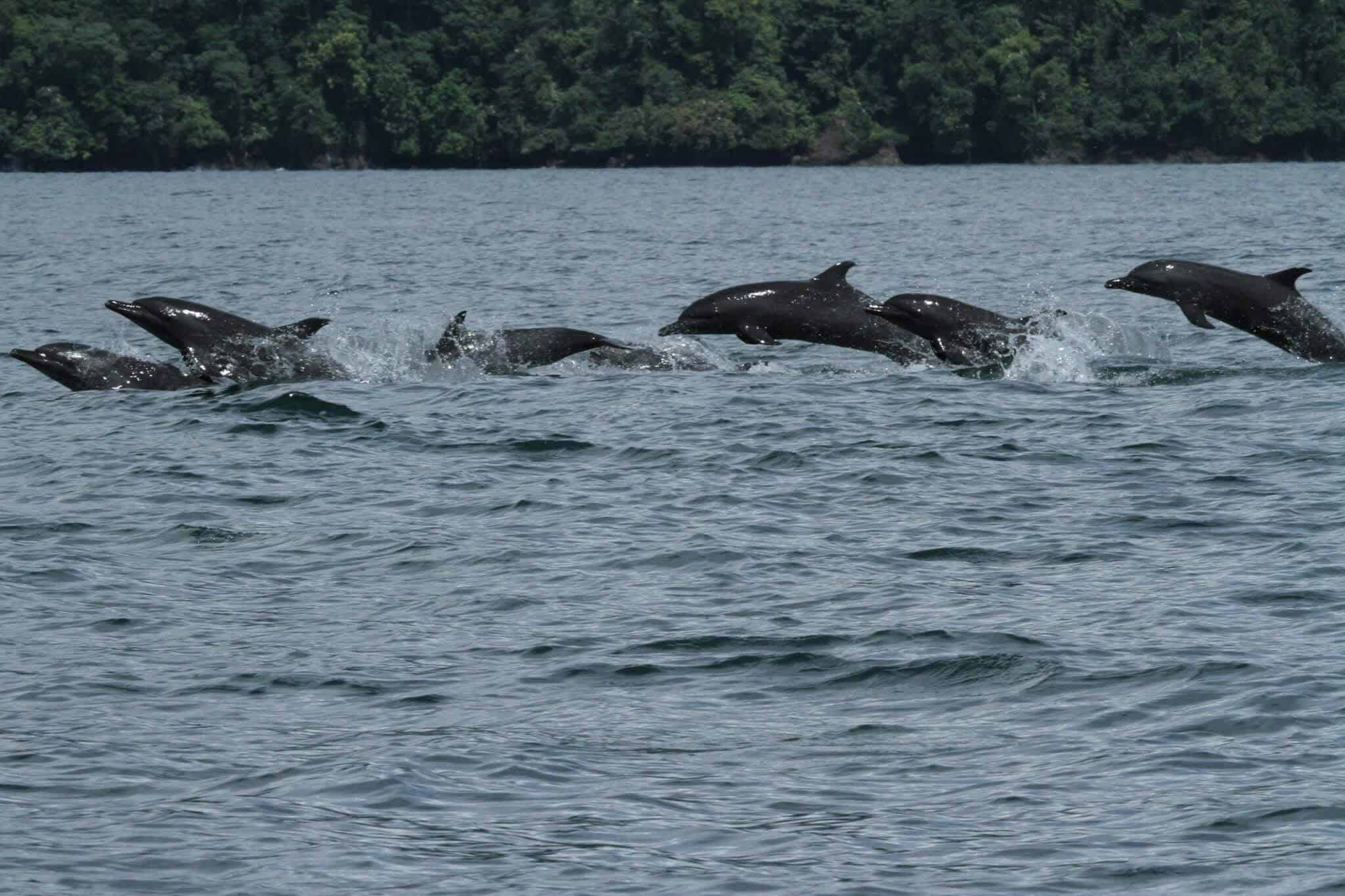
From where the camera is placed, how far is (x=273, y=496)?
1811cm

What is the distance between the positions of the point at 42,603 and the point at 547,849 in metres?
6.01

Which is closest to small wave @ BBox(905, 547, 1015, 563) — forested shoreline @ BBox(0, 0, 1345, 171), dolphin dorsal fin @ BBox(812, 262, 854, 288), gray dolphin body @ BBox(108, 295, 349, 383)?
dolphin dorsal fin @ BBox(812, 262, 854, 288)

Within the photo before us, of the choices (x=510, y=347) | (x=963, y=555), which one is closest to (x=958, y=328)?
(x=510, y=347)

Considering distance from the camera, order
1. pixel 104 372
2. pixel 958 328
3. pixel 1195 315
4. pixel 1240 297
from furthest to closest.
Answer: pixel 104 372 → pixel 958 328 → pixel 1240 297 → pixel 1195 315

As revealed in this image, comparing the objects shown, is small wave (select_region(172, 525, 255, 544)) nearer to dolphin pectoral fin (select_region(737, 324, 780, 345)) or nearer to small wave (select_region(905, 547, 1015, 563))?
small wave (select_region(905, 547, 1015, 563))

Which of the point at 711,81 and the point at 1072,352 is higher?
the point at 711,81

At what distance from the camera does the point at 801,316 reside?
81.4 feet

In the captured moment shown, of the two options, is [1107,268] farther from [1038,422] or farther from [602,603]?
[602,603]

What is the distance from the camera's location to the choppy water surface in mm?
A: 9711

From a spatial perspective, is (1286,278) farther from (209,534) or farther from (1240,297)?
(209,534)

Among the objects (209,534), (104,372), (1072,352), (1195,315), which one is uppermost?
(1195,315)

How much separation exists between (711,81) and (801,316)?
133126 mm

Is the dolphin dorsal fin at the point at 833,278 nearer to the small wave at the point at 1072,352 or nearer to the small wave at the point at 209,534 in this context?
the small wave at the point at 1072,352

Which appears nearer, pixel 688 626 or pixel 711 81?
pixel 688 626
